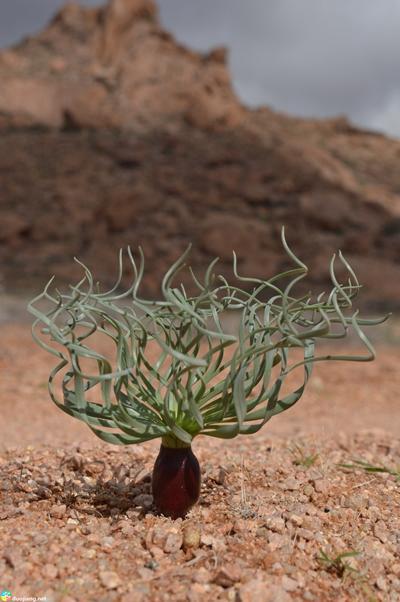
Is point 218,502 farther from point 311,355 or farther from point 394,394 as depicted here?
point 394,394

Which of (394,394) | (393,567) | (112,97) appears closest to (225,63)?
(112,97)

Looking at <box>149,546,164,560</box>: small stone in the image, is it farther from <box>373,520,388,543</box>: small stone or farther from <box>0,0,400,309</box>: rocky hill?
<box>0,0,400,309</box>: rocky hill

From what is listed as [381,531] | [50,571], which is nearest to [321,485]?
[381,531]

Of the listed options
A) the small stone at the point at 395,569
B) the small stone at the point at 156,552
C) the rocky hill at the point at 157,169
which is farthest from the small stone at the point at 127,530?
the rocky hill at the point at 157,169

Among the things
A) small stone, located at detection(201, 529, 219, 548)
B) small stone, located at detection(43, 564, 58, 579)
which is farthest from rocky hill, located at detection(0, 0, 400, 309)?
small stone, located at detection(43, 564, 58, 579)

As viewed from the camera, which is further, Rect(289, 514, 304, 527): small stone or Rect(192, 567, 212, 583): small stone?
Rect(289, 514, 304, 527): small stone

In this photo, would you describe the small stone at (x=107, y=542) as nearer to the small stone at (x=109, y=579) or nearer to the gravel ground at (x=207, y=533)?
the gravel ground at (x=207, y=533)

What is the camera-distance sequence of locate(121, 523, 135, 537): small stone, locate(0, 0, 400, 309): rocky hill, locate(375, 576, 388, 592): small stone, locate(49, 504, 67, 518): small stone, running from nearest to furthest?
1. locate(375, 576, 388, 592): small stone
2. locate(121, 523, 135, 537): small stone
3. locate(49, 504, 67, 518): small stone
4. locate(0, 0, 400, 309): rocky hill
